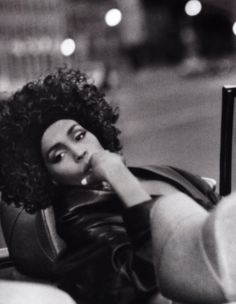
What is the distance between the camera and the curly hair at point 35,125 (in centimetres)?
77

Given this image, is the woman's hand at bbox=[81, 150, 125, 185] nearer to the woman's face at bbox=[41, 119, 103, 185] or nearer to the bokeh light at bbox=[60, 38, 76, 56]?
the woman's face at bbox=[41, 119, 103, 185]

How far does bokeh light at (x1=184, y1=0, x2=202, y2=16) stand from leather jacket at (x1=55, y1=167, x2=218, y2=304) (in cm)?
34

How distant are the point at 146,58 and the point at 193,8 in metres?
0.14

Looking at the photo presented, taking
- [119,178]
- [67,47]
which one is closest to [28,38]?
[67,47]

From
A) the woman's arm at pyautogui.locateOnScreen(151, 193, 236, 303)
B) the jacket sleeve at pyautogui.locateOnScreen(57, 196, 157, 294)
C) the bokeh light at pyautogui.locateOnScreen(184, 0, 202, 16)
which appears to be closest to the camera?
the woman's arm at pyautogui.locateOnScreen(151, 193, 236, 303)

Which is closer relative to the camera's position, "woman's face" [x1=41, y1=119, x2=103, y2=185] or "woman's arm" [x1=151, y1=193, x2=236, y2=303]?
"woman's arm" [x1=151, y1=193, x2=236, y2=303]

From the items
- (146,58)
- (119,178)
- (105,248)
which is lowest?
(105,248)

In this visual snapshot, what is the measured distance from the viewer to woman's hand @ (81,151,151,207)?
2.33 feet

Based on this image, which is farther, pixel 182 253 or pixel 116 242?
pixel 116 242

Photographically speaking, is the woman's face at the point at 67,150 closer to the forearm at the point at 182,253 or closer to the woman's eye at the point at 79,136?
the woman's eye at the point at 79,136

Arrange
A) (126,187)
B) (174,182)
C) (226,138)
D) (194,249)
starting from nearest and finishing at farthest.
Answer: (194,249) < (126,187) < (174,182) < (226,138)

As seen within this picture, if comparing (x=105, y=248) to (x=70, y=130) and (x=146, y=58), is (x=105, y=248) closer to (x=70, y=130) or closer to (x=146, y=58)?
(x=70, y=130)

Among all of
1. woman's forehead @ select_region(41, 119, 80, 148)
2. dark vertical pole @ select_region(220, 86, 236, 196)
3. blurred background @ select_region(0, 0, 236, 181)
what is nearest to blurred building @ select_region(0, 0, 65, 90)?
blurred background @ select_region(0, 0, 236, 181)

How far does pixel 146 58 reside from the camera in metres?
0.89
